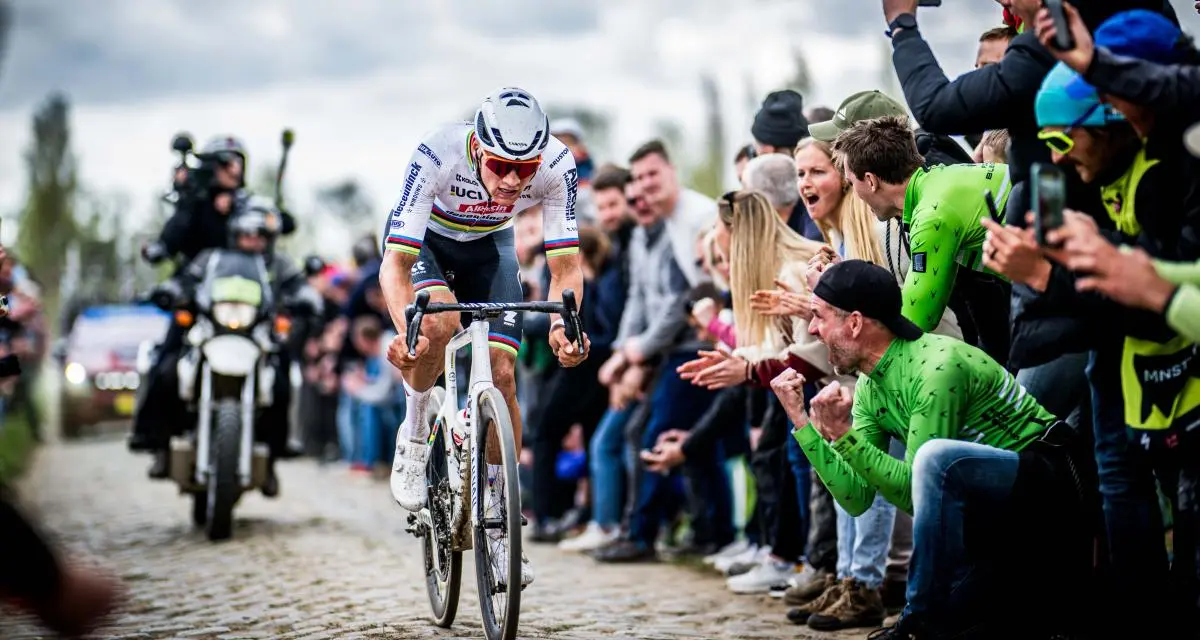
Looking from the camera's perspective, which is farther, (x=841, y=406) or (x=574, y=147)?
A: (x=574, y=147)

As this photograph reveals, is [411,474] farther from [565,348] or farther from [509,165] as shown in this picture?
[509,165]

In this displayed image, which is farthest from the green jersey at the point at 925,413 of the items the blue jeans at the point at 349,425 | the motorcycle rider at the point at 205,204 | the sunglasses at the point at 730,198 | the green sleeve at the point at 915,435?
the blue jeans at the point at 349,425

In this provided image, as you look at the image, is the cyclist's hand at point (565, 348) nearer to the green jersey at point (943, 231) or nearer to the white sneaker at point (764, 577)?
the green jersey at point (943, 231)

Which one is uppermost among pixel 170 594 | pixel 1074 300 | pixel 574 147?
pixel 574 147

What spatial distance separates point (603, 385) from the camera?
10.9 meters

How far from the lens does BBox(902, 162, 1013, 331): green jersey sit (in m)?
5.57

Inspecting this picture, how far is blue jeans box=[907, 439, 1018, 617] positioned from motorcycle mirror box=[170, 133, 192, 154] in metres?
7.83

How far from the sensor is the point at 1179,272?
13.2 feet

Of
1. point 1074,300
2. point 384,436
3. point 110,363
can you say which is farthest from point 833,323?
point 110,363

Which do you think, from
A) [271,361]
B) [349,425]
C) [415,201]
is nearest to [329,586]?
[415,201]

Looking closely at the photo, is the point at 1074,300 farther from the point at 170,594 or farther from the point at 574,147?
the point at 574,147

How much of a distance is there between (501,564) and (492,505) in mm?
256

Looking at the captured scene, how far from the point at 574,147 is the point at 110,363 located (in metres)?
15.9

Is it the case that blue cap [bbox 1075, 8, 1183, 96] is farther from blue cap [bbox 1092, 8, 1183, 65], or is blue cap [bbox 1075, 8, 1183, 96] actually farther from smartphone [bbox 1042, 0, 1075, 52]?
smartphone [bbox 1042, 0, 1075, 52]
